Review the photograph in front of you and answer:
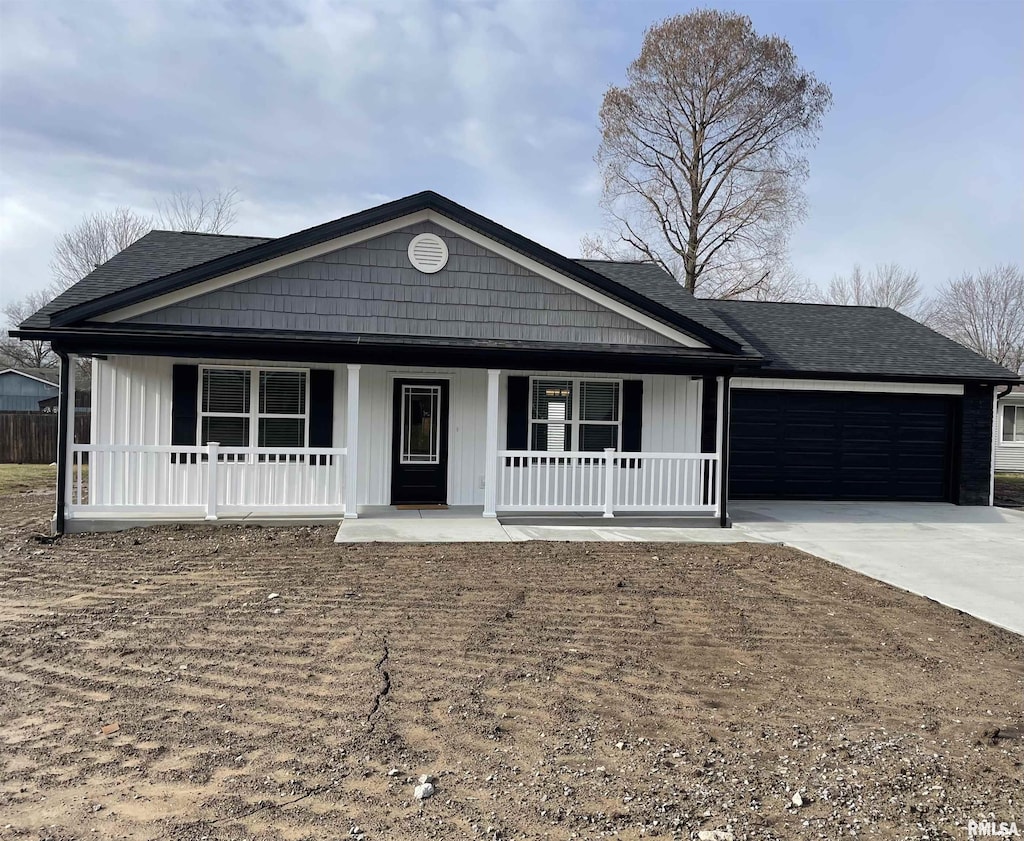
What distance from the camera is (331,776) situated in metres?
3.09

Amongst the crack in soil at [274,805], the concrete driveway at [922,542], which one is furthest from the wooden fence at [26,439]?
the crack in soil at [274,805]

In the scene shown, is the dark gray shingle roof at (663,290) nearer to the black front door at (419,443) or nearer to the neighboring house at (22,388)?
the black front door at (419,443)

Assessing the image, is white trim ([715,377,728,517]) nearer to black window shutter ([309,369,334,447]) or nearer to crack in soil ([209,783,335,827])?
black window shutter ([309,369,334,447])

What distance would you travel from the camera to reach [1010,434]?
25.2 meters

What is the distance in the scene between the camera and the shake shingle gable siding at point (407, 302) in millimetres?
9305

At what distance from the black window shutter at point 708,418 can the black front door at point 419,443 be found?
4207mm

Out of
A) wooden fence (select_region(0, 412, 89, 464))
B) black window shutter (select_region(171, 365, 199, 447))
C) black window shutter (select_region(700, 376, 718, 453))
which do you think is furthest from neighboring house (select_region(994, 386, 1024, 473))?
wooden fence (select_region(0, 412, 89, 464))

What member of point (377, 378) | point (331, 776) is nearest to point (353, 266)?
point (377, 378)

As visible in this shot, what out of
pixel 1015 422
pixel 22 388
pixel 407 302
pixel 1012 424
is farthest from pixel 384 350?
pixel 22 388

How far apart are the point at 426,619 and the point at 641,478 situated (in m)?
6.19

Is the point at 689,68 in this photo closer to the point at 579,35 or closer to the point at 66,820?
the point at 579,35

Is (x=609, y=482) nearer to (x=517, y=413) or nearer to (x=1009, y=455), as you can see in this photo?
(x=517, y=413)

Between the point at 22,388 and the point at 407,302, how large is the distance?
42376 mm

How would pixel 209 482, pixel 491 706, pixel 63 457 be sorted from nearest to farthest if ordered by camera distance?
pixel 491 706
pixel 63 457
pixel 209 482
